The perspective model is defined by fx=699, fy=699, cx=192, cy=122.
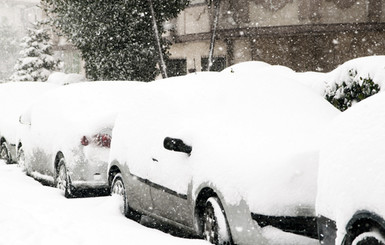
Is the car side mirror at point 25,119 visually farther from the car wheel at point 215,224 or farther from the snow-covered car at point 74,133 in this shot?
the car wheel at point 215,224

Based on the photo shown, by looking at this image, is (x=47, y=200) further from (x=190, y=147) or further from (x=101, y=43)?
(x=101, y=43)

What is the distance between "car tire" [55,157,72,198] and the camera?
964cm

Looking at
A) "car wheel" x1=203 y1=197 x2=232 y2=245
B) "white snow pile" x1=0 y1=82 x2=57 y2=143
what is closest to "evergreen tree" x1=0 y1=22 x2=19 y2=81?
"white snow pile" x1=0 y1=82 x2=57 y2=143

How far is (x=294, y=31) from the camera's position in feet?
70.5

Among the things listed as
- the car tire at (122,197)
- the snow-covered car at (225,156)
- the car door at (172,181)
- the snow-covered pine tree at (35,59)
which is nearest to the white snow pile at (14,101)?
the car tire at (122,197)

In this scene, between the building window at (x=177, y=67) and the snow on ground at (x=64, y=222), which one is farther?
the building window at (x=177, y=67)

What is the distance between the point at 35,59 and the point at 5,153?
1995 cm

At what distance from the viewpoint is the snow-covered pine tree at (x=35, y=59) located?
111ft

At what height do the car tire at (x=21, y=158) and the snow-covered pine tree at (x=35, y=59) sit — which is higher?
the snow-covered pine tree at (x=35, y=59)

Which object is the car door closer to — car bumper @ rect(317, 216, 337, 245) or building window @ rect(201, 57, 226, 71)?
car bumper @ rect(317, 216, 337, 245)

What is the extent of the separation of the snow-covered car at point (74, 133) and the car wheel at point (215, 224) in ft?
8.46

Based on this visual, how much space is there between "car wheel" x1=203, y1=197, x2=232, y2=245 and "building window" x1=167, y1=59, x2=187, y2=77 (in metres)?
20.0

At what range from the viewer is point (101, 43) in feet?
66.7

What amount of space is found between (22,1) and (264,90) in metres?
78.6
